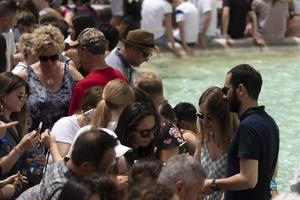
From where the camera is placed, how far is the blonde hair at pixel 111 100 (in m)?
5.71

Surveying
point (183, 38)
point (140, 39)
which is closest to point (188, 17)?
point (183, 38)

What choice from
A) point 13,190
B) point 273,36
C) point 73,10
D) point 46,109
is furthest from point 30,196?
point 273,36

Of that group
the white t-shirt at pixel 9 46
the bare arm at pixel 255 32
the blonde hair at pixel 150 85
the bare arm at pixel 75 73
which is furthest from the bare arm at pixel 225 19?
the blonde hair at pixel 150 85

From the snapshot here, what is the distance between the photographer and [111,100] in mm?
5785

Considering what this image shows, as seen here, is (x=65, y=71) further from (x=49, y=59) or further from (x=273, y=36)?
(x=273, y=36)

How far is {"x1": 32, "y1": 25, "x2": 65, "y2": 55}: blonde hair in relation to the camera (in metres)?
6.89

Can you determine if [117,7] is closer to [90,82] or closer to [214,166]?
[90,82]

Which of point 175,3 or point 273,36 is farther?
point 273,36

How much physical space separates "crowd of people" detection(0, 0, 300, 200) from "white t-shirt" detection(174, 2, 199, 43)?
5512mm

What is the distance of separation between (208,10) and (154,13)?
1.06 metres

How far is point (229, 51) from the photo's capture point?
1478 cm

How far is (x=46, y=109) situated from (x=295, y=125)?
480 cm

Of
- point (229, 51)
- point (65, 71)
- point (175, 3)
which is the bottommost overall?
point (229, 51)

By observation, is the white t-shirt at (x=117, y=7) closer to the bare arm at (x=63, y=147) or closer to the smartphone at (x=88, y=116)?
the smartphone at (x=88, y=116)
